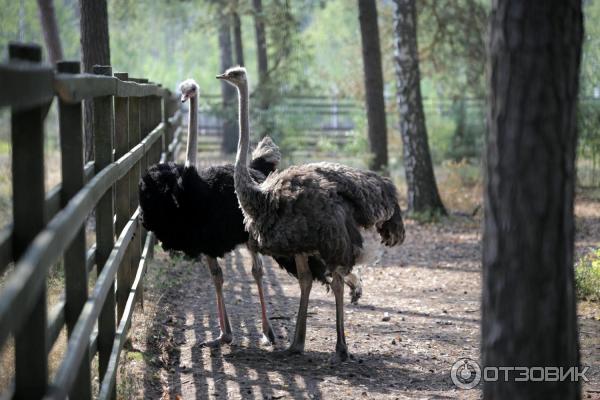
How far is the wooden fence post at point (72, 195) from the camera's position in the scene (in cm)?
380

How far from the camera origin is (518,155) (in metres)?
3.44

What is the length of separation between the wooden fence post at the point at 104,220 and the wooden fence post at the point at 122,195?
1.05m

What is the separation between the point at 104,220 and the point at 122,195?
1.37m

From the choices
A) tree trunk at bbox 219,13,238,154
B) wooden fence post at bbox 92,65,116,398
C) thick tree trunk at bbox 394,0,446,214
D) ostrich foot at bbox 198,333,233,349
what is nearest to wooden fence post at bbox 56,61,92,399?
wooden fence post at bbox 92,65,116,398

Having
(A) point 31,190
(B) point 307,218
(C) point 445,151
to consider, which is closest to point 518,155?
(A) point 31,190

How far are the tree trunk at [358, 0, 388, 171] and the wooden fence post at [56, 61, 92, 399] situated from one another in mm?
12690

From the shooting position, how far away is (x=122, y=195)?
6395 mm

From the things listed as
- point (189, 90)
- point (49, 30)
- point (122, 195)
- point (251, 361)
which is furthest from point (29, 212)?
point (49, 30)

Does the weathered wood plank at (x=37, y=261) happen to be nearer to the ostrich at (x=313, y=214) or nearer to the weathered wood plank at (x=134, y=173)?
the ostrich at (x=313, y=214)

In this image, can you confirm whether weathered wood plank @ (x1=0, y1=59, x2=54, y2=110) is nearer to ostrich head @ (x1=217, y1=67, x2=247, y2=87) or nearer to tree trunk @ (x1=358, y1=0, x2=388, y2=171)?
ostrich head @ (x1=217, y1=67, x2=247, y2=87)

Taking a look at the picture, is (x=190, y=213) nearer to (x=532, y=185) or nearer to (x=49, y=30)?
(x=532, y=185)

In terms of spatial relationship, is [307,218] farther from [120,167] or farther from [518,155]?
[518,155]

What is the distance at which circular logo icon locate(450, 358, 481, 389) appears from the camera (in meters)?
6.13

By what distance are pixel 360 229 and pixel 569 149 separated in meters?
3.47
